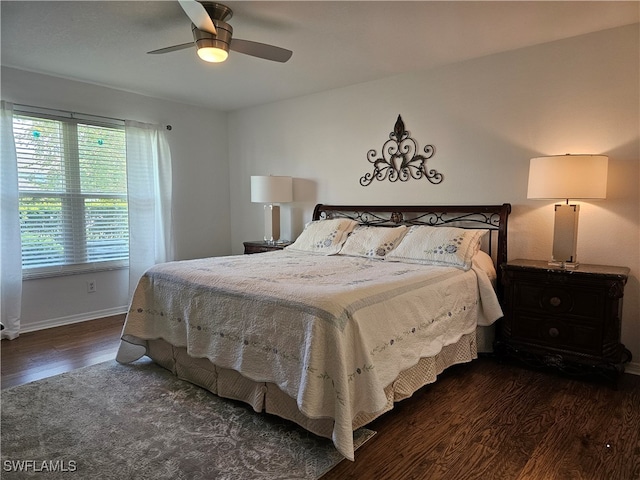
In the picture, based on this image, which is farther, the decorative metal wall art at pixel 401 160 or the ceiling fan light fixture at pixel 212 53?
the decorative metal wall art at pixel 401 160

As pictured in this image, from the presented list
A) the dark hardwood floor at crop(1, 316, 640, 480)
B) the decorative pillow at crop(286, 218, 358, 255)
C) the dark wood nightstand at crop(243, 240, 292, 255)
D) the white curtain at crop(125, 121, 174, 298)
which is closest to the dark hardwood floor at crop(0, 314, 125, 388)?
the dark hardwood floor at crop(1, 316, 640, 480)

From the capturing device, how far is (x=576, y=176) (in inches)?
107

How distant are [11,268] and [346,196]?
10.3 ft

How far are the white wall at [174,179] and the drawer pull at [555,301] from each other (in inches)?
156

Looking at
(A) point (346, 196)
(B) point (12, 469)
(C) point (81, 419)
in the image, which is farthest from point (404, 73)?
(B) point (12, 469)

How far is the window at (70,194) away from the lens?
3834mm

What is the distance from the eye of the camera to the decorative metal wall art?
3754 millimetres

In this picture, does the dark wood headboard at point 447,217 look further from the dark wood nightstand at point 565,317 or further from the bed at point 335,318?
the dark wood nightstand at point 565,317

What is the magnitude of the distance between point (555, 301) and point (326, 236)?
6.39ft

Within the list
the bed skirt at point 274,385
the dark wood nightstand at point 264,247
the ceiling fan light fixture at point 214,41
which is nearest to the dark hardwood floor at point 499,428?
the bed skirt at point 274,385

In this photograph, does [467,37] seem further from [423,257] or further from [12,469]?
[12,469]

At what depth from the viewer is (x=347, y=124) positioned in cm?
428

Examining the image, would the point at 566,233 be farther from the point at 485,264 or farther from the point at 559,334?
the point at 559,334

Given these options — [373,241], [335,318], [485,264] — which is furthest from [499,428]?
[373,241]
